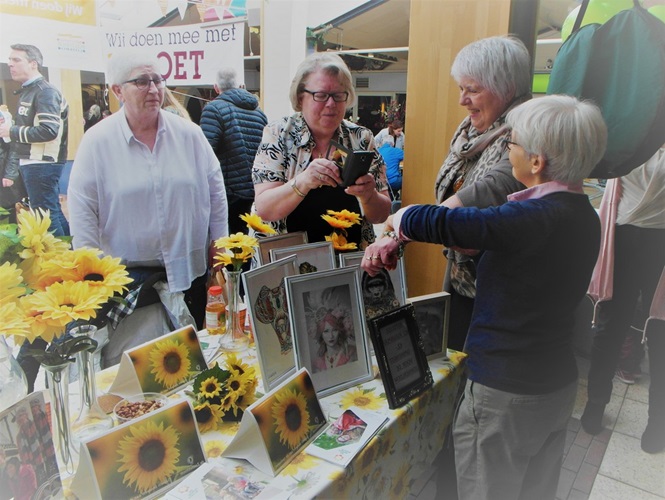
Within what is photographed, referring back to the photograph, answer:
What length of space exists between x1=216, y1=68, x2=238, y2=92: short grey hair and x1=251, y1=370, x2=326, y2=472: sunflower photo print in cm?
221

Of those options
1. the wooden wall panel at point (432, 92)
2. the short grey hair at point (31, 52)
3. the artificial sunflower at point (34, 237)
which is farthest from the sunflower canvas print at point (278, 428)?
the short grey hair at point (31, 52)

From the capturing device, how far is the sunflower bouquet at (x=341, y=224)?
142 cm

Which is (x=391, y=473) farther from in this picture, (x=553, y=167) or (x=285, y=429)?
(x=553, y=167)

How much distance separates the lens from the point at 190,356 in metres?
1.14

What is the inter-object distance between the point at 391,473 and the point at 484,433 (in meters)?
0.25

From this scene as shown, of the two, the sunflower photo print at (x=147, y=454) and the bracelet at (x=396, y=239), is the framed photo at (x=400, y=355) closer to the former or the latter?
the bracelet at (x=396, y=239)

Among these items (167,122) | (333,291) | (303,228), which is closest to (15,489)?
(333,291)

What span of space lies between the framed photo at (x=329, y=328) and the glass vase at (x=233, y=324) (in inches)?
10.6

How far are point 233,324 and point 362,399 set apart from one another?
44 cm

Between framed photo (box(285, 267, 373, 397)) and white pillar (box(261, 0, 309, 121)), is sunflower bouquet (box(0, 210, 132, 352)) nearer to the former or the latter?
framed photo (box(285, 267, 373, 397))

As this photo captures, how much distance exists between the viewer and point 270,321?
1126 mm

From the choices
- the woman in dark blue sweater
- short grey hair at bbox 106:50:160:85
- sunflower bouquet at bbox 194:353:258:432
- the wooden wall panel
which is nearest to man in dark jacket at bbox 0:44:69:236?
short grey hair at bbox 106:50:160:85

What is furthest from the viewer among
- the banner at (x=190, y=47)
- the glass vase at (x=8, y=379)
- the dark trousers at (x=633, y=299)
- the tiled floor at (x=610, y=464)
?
the banner at (x=190, y=47)

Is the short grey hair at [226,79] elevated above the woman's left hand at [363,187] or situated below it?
above
